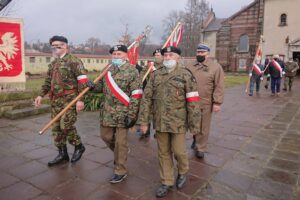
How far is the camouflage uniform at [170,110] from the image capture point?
10.4 feet

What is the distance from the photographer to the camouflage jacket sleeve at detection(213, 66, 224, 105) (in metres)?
4.29

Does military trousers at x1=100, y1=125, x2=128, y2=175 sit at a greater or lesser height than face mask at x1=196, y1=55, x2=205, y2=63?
lesser

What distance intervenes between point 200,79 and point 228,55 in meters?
29.1

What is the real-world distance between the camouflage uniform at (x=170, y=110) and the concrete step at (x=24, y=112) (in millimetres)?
5231

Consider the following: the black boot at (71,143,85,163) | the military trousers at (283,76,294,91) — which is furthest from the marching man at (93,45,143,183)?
the military trousers at (283,76,294,91)

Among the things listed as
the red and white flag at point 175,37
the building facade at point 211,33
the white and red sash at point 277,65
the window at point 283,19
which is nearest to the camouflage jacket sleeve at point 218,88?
the red and white flag at point 175,37

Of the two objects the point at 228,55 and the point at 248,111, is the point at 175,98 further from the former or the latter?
the point at 228,55

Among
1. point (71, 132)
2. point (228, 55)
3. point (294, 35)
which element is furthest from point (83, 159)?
point (228, 55)

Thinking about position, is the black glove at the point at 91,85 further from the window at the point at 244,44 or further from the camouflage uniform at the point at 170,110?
the window at the point at 244,44

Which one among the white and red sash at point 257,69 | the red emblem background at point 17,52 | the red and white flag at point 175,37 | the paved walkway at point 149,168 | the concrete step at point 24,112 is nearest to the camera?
the paved walkway at point 149,168

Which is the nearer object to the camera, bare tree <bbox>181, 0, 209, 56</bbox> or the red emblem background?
the red emblem background

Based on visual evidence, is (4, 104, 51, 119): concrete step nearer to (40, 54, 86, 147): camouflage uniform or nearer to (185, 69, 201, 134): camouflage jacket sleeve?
(40, 54, 86, 147): camouflage uniform

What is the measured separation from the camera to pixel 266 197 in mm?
3211

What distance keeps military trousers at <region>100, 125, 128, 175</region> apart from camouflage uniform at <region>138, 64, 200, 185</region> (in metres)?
0.40
